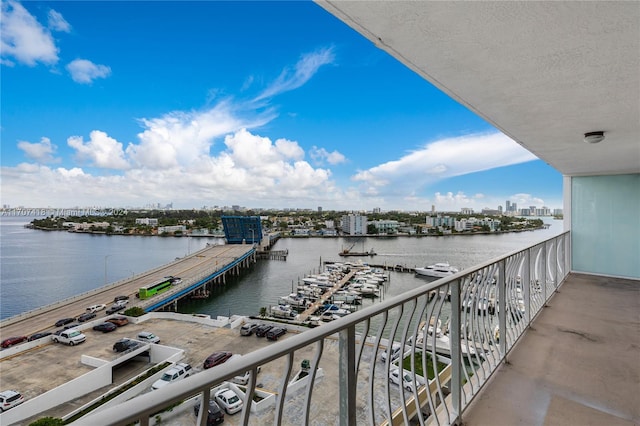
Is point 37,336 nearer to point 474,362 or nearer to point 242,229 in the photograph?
point 474,362

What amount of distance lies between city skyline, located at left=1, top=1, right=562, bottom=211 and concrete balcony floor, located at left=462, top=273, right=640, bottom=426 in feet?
70.1

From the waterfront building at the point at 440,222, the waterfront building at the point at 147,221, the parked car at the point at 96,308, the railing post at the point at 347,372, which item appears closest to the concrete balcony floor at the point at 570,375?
the railing post at the point at 347,372

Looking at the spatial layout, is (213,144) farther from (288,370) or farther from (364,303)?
(288,370)

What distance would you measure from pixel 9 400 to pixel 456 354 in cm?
1341

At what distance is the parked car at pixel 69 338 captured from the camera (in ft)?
41.2

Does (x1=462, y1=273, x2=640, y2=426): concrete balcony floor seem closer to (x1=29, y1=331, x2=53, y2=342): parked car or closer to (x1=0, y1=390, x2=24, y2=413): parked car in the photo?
(x1=0, y1=390, x2=24, y2=413): parked car

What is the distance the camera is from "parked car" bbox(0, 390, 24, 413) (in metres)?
8.98

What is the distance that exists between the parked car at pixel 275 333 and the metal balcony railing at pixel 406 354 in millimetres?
10880

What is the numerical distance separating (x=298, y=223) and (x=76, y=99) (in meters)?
47.7

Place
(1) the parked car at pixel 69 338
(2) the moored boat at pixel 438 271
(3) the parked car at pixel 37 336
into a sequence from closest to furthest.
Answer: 1. (1) the parked car at pixel 69 338
2. (3) the parked car at pixel 37 336
3. (2) the moored boat at pixel 438 271

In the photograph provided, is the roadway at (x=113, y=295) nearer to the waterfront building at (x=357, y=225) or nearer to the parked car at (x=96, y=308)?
the parked car at (x=96, y=308)

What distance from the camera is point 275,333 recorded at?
12.5m

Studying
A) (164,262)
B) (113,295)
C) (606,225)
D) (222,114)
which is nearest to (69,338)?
(113,295)

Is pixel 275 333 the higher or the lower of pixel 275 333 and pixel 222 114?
the lower
